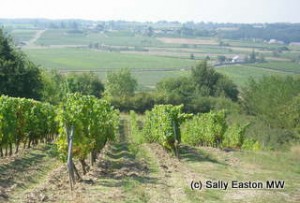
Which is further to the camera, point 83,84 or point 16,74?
point 83,84

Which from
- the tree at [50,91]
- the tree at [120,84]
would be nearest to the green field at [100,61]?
the tree at [120,84]

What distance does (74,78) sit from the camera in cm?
8231

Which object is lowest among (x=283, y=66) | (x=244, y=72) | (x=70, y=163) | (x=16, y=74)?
(x=244, y=72)

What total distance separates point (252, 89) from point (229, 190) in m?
62.3

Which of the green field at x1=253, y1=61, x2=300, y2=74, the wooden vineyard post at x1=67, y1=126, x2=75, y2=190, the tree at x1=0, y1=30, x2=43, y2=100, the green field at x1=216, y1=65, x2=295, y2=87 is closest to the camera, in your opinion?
the wooden vineyard post at x1=67, y1=126, x2=75, y2=190

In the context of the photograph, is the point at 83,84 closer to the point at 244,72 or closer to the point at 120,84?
the point at 120,84

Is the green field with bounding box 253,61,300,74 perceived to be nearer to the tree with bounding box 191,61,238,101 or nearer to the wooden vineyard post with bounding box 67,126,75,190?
the tree with bounding box 191,61,238,101

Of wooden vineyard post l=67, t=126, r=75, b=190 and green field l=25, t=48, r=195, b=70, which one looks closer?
wooden vineyard post l=67, t=126, r=75, b=190

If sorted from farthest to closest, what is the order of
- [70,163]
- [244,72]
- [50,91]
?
[244,72], [50,91], [70,163]

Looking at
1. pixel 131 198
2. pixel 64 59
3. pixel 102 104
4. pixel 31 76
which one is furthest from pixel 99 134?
pixel 64 59

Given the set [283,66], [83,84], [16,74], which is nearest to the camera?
[16,74]

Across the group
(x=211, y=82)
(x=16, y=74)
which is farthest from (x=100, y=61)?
(x=16, y=74)

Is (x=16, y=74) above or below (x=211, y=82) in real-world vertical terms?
above

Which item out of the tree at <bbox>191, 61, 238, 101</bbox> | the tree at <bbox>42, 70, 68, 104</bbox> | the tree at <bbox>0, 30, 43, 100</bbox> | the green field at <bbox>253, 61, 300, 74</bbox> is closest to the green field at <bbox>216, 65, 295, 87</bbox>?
the green field at <bbox>253, 61, 300, 74</bbox>
